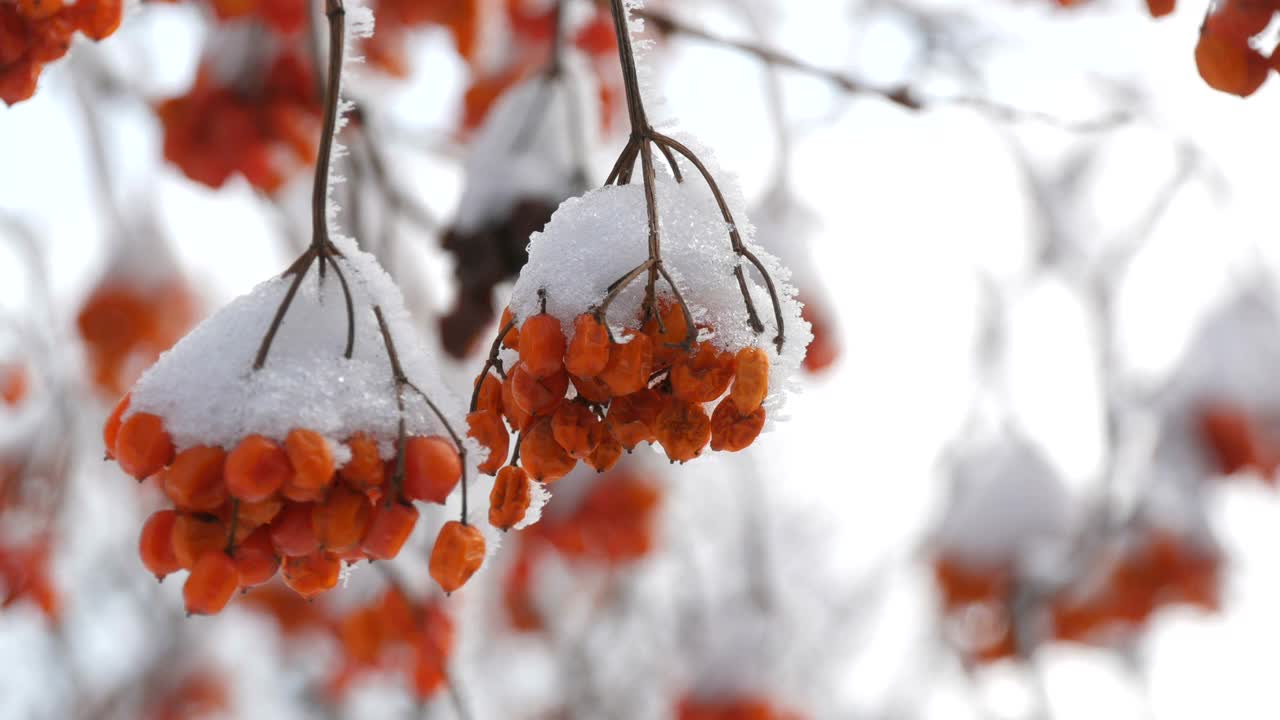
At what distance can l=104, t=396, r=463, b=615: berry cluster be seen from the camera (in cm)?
72

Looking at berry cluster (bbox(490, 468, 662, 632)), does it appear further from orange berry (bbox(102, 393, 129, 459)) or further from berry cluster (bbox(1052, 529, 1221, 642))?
orange berry (bbox(102, 393, 129, 459))

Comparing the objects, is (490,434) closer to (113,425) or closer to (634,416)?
(634,416)

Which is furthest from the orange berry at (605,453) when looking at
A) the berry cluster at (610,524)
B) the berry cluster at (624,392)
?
the berry cluster at (610,524)

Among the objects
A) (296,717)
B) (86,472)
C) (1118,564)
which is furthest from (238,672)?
(1118,564)

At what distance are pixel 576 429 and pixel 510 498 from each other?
Answer: 74 millimetres

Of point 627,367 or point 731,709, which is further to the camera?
point 731,709

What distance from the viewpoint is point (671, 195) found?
0.81 metres

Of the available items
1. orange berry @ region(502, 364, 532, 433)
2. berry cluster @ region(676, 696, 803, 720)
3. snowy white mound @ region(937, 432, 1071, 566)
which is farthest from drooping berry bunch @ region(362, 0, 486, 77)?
snowy white mound @ region(937, 432, 1071, 566)

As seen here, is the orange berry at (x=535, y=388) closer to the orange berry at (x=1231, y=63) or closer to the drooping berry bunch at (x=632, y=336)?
the drooping berry bunch at (x=632, y=336)

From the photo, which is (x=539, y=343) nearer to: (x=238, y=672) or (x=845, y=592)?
(x=238, y=672)

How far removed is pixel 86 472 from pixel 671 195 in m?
6.46

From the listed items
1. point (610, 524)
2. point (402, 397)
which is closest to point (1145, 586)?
point (610, 524)

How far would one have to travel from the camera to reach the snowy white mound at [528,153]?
4.98 feet

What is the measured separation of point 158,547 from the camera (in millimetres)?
A: 762
